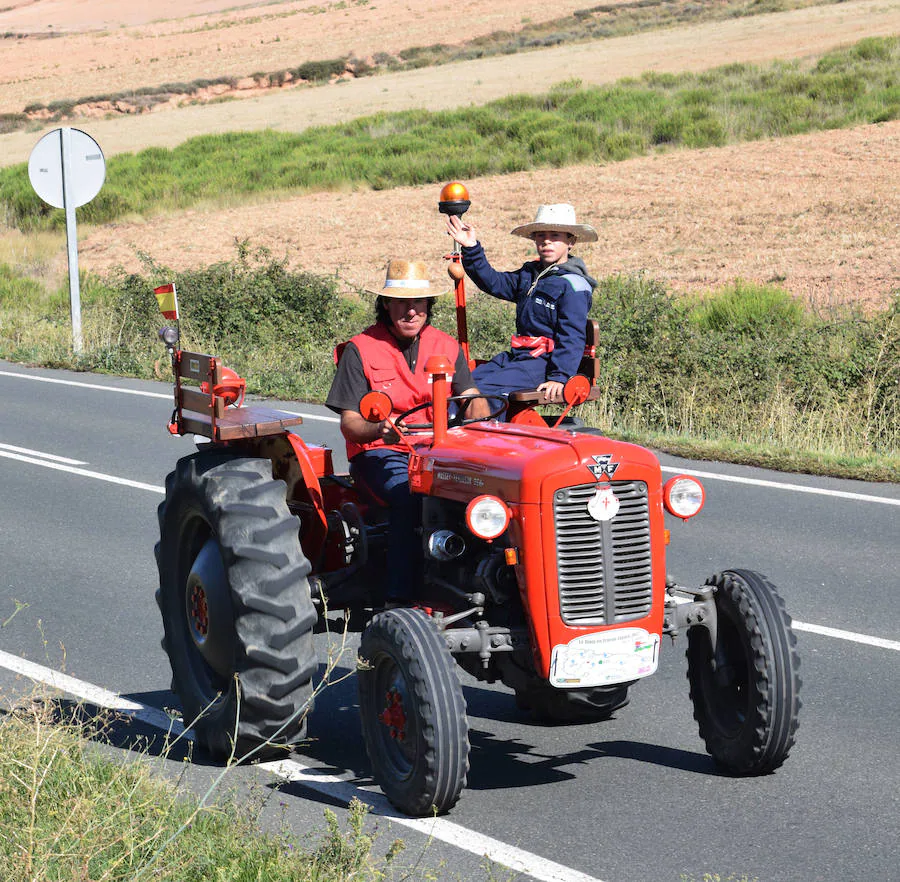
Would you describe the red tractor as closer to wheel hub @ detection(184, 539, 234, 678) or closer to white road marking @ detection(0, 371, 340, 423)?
wheel hub @ detection(184, 539, 234, 678)

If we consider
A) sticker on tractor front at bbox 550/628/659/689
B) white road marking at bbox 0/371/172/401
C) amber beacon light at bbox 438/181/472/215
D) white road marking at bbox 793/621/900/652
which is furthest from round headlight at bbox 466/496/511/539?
white road marking at bbox 0/371/172/401

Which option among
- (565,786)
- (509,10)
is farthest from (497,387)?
(509,10)

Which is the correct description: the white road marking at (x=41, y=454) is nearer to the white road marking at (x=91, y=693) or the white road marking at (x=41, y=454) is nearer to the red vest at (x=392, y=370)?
the white road marking at (x=91, y=693)

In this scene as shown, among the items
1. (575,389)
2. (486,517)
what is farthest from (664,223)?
(486,517)

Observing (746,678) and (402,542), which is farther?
(402,542)

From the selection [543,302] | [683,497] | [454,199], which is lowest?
[683,497]

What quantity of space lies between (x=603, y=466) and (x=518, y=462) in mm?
310

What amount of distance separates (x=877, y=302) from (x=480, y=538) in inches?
643

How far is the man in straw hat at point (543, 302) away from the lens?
304 inches

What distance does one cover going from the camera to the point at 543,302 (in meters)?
7.91

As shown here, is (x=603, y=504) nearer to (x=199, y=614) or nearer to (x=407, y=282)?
(x=407, y=282)

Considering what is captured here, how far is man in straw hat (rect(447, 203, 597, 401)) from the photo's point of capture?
7719mm

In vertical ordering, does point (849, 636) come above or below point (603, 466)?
below

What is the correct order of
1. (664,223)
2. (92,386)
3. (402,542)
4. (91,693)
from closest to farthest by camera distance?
(402,542), (91,693), (92,386), (664,223)
